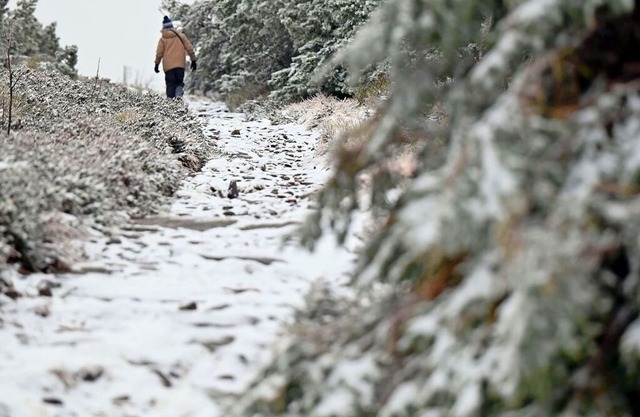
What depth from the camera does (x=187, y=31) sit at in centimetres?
2031

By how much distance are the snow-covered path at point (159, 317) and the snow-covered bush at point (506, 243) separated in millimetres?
729

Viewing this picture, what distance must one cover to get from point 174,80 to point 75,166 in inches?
360

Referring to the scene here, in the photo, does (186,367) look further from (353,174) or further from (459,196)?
(459,196)

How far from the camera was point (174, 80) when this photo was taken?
1469 cm

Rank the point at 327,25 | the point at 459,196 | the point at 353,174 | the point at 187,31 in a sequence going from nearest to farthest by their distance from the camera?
the point at 459,196 → the point at 353,174 → the point at 327,25 → the point at 187,31

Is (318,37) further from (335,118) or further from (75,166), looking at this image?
(75,166)

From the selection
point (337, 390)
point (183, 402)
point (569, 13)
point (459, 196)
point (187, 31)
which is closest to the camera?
point (459, 196)

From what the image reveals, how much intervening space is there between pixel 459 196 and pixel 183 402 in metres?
1.90

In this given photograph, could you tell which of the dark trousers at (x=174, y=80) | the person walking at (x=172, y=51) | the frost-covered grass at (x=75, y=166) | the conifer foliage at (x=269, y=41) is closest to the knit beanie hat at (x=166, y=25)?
the person walking at (x=172, y=51)

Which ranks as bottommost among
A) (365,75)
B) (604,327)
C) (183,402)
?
(183,402)

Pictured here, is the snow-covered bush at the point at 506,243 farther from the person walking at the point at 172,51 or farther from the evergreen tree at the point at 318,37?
the person walking at the point at 172,51

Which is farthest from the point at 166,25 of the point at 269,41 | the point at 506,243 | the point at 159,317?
the point at 506,243

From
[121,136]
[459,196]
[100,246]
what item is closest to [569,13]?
[459,196]

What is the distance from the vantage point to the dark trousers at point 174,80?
14613 mm
